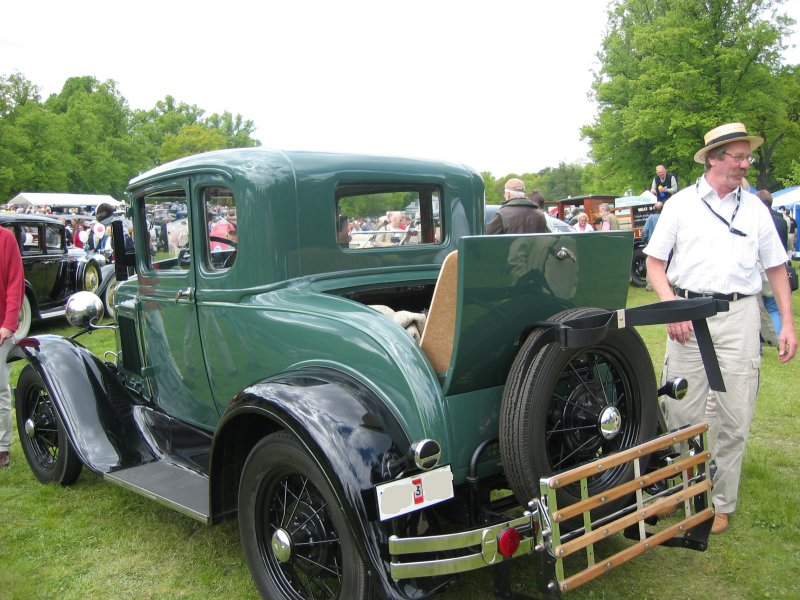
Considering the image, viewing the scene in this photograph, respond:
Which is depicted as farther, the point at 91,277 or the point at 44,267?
the point at 91,277

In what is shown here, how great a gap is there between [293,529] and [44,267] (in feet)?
30.2

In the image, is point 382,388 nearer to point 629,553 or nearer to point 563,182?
point 629,553

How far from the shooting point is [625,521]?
7.79 feet

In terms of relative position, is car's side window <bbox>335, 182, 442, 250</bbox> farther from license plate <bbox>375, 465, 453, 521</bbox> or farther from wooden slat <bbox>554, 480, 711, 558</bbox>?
wooden slat <bbox>554, 480, 711, 558</bbox>

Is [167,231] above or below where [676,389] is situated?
above

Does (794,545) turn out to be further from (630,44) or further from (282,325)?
(630,44)

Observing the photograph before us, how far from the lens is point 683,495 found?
2.56 m

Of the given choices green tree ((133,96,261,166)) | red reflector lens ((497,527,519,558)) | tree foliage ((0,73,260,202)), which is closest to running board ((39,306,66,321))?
red reflector lens ((497,527,519,558))

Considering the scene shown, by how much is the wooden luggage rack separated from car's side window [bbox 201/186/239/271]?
1.97 m

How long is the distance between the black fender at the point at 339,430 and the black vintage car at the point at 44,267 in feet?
26.6

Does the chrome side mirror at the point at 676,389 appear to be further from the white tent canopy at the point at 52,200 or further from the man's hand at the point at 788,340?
the white tent canopy at the point at 52,200

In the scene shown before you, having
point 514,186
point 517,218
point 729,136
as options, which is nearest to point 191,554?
point 729,136

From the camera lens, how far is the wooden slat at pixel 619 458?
2.16m

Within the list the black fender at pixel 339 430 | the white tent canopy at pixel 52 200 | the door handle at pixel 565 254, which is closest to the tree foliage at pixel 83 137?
the white tent canopy at pixel 52 200
